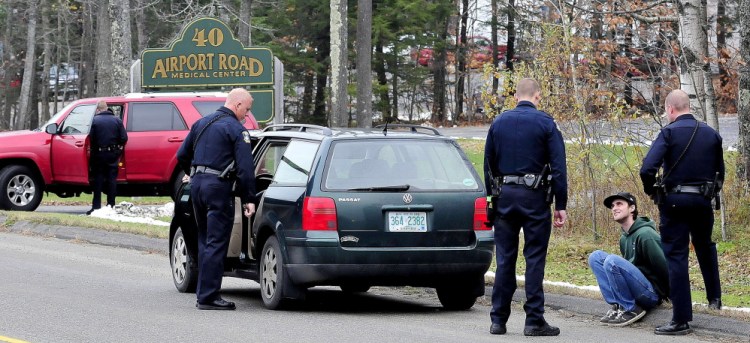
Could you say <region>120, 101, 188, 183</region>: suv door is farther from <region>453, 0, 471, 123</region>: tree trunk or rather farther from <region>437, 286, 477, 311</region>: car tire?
<region>453, 0, 471, 123</region>: tree trunk

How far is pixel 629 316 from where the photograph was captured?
33.5 feet

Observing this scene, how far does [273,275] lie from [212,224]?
2.21 feet

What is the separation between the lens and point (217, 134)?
36.1ft

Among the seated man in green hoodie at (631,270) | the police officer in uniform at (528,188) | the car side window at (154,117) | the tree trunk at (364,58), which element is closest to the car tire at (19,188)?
the car side window at (154,117)

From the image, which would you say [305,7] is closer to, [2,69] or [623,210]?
[2,69]

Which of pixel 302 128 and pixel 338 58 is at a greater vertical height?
pixel 338 58

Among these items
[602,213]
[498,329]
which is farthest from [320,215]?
[602,213]

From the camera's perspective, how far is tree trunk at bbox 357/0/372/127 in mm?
24516

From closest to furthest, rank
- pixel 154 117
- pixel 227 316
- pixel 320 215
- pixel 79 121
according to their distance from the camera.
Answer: pixel 320 215
pixel 227 316
pixel 79 121
pixel 154 117

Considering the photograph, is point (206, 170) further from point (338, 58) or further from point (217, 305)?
point (338, 58)

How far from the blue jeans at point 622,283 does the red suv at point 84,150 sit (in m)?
11.7

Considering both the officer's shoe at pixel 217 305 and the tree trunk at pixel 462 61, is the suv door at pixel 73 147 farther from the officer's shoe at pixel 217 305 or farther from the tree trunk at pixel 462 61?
the tree trunk at pixel 462 61

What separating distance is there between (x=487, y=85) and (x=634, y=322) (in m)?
7.76

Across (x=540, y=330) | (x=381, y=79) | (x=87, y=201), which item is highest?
(x=381, y=79)
